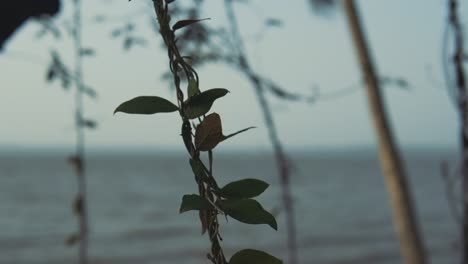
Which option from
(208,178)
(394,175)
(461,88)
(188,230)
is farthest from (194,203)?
(188,230)

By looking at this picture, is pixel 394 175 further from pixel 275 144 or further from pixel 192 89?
pixel 192 89

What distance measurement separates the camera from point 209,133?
0.27m

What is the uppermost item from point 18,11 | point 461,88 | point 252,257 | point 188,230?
point 188,230

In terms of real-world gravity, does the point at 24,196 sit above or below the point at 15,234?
above

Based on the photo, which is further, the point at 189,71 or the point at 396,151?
the point at 396,151

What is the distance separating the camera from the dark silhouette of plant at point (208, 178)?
254 millimetres

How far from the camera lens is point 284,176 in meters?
3.00

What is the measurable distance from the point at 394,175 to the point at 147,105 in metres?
3.35

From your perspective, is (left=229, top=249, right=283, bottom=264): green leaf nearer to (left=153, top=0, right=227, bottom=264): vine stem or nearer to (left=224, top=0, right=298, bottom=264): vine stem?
(left=153, top=0, right=227, bottom=264): vine stem

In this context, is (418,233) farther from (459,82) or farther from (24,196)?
(24,196)

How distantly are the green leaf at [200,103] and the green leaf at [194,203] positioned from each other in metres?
0.03

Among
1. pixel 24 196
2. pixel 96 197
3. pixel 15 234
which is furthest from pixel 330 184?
pixel 15 234

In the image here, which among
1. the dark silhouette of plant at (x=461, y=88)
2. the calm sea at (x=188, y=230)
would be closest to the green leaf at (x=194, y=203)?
the dark silhouette of plant at (x=461, y=88)

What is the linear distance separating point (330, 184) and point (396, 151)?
98.8ft
